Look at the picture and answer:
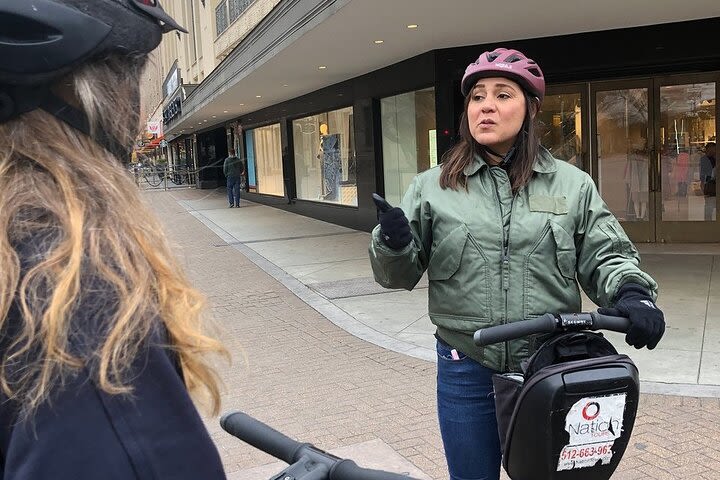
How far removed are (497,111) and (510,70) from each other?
140mm

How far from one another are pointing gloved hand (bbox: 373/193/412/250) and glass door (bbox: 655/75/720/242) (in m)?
9.74

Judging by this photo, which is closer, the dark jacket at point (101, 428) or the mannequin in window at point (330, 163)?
the dark jacket at point (101, 428)

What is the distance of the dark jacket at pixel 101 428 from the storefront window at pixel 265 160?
766 inches

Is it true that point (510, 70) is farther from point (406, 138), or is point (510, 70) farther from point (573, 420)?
point (406, 138)

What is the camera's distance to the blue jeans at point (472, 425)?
2.25 metres

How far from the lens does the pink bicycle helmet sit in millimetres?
2260

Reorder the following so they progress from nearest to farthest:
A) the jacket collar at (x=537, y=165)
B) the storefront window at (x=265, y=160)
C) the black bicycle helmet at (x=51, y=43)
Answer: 1. the black bicycle helmet at (x=51, y=43)
2. the jacket collar at (x=537, y=165)
3. the storefront window at (x=265, y=160)

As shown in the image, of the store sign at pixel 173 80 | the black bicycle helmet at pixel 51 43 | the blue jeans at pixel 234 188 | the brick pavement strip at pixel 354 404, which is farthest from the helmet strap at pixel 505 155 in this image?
the store sign at pixel 173 80

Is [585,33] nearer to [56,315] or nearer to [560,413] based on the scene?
[560,413]

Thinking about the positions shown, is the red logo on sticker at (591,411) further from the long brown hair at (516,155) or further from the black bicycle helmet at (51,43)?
the black bicycle helmet at (51,43)

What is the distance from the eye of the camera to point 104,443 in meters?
0.74

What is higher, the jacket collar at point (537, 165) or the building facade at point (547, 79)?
the building facade at point (547, 79)

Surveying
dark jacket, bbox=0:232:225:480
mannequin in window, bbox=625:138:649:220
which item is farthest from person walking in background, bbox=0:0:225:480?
mannequin in window, bbox=625:138:649:220

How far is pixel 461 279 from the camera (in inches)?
89.0
